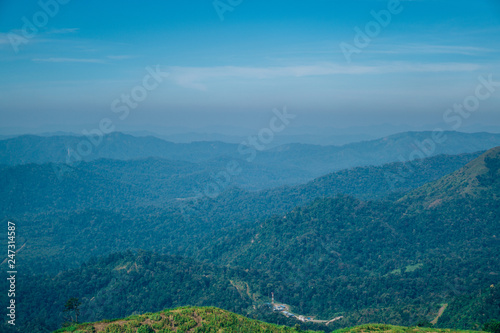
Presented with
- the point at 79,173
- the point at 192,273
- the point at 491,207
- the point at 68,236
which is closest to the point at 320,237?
the point at 192,273

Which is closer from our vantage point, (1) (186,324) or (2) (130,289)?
(1) (186,324)

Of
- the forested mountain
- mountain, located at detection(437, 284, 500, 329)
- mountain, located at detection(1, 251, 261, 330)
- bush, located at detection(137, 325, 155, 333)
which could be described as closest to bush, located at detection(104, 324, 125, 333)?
bush, located at detection(137, 325, 155, 333)

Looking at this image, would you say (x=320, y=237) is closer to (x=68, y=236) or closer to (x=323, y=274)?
(x=323, y=274)

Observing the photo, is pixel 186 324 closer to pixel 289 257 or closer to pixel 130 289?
pixel 130 289

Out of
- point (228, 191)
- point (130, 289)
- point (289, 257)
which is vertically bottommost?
point (130, 289)

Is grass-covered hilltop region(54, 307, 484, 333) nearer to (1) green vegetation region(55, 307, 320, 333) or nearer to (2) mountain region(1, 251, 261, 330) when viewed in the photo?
(1) green vegetation region(55, 307, 320, 333)

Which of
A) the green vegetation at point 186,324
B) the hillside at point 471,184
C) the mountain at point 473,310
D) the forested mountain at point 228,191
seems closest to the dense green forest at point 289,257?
the mountain at point 473,310

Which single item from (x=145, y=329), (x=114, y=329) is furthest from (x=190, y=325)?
(x=114, y=329)

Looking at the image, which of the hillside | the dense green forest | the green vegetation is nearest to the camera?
the green vegetation
